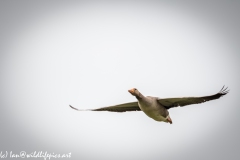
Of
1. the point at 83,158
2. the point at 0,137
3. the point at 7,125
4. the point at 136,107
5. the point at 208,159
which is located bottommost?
the point at 136,107

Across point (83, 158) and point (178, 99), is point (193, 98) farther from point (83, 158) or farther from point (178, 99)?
point (83, 158)

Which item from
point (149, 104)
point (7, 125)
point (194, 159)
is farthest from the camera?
point (7, 125)

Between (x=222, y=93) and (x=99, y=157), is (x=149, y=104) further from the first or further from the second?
(x=99, y=157)

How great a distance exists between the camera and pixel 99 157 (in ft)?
216

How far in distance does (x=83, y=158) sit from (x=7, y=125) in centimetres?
2901

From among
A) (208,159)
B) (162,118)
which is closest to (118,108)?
(162,118)

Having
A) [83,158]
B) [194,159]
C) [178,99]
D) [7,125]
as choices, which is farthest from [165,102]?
[7,125]

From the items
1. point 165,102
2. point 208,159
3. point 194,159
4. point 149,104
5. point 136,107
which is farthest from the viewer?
point 194,159

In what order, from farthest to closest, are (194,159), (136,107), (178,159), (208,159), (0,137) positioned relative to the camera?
(0,137)
(178,159)
(194,159)
(208,159)
(136,107)

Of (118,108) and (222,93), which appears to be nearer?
(222,93)

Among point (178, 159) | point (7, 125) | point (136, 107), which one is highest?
point (7, 125)

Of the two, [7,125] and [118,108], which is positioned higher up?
[7,125]

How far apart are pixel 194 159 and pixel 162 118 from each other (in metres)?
31.8

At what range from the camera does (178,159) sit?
4806cm
